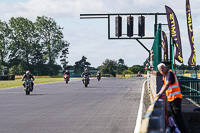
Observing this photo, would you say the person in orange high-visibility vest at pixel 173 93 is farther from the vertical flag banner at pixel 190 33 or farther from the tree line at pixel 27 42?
the tree line at pixel 27 42

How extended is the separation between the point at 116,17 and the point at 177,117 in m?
23.5

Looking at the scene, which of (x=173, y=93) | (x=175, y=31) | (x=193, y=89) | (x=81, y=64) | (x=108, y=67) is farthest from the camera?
(x=81, y=64)

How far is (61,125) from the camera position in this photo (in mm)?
10102

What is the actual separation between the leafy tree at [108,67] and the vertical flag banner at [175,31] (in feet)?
405

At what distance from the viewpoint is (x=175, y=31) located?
15.9 meters

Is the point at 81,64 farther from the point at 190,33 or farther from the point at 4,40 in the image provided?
the point at 190,33

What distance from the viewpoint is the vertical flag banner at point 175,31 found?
52.4 ft

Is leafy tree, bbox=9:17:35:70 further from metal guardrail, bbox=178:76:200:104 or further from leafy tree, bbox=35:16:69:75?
metal guardrail, bbox=178:76:200:104

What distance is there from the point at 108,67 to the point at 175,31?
126 m

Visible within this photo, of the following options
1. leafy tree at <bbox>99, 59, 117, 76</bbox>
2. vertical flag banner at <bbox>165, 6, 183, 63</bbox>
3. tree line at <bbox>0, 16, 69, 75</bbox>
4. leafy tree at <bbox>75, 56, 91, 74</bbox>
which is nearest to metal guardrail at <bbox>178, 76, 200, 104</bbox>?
vertical flag banner at <bbox>165, 6, 183, 63</bbox>

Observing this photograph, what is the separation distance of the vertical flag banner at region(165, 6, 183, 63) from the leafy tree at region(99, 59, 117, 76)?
4854 inches

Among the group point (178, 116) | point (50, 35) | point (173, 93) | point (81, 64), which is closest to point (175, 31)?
point (173, 93)

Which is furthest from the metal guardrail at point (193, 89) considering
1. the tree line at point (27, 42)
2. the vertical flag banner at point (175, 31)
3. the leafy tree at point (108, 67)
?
the leafy tree at point (108, 67)

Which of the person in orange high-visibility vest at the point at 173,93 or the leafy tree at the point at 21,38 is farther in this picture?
the leafy tree at the point at 21,38
